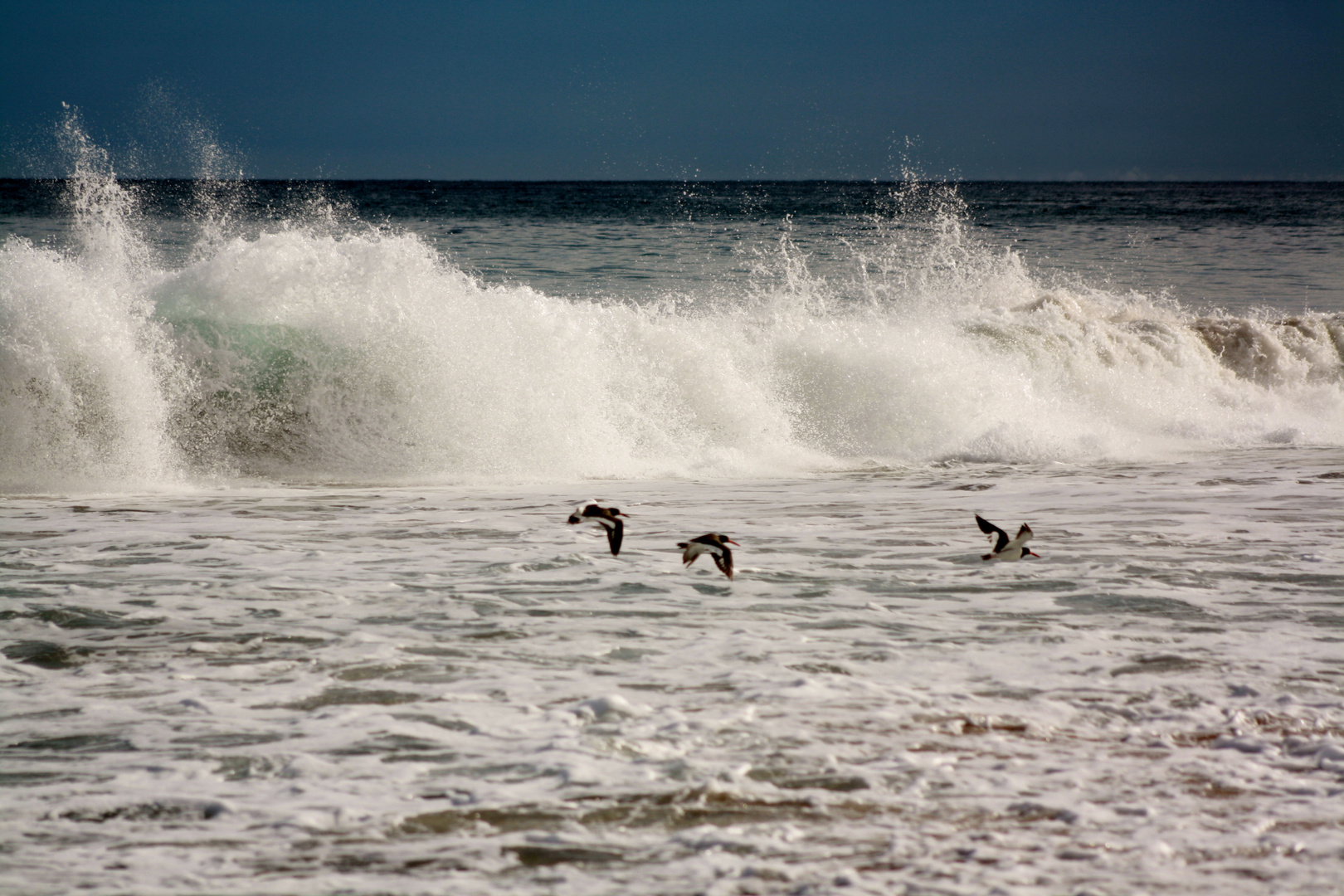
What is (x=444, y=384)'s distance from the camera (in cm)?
912

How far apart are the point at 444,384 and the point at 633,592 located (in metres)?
4.53

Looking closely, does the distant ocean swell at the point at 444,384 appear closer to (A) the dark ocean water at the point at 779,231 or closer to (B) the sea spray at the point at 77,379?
(B) the sea spray at the point at 77,379

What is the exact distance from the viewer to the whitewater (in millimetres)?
2861

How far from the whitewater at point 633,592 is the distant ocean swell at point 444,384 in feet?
0.13

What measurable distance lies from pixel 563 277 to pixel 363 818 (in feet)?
62.3

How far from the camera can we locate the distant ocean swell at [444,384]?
27.2ft

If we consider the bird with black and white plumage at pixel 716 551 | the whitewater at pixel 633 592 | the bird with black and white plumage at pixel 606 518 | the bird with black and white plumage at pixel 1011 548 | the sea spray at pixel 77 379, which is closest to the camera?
the whitewater at pixel 633 592

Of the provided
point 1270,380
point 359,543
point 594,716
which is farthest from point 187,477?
point 1270,380

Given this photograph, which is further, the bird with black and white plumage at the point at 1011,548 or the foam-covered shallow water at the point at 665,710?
the bird with black and white plumage at the point at 1011,548

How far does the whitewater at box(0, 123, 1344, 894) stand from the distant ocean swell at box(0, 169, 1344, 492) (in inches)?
1.6

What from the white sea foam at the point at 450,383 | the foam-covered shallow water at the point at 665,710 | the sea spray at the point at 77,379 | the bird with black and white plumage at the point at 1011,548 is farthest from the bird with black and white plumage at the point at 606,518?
the sea spray at the point at 77,379

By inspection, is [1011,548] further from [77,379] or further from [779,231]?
[779,231]

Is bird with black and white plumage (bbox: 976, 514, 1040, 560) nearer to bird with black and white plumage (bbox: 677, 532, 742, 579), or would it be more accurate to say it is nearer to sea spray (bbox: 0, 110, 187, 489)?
bird with black and white plumage (bbox: 677, 532, 742, 579)

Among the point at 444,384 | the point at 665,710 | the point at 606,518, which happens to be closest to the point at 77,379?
the point at 444,384
